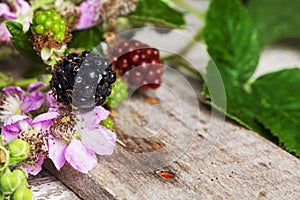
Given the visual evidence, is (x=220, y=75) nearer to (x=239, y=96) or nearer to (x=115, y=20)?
(x=239, y=96)

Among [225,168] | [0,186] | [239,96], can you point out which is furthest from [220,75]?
[0,186]

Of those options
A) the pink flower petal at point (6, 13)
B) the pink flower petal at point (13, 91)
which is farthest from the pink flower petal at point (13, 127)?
the pink flower petal at point (6, 13)

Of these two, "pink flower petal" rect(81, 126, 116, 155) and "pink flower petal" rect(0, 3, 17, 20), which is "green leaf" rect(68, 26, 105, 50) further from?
"pink flower petal" rect(81, 126, 116, 155)

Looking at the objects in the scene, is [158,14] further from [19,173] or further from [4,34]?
[19,173]

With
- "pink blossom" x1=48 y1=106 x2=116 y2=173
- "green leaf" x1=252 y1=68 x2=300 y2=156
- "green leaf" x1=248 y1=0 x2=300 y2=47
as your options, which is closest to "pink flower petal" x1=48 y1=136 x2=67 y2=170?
"pink blossom" x1=48 y1=106 x2=116 y2=173

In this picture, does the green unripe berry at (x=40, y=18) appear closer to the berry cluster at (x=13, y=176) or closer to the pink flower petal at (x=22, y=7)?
the pink flower petal at (x=22, y=7)

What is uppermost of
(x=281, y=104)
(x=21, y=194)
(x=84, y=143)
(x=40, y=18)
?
(x=281, y=104)

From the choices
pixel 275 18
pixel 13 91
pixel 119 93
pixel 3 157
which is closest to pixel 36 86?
pixel 13 91
